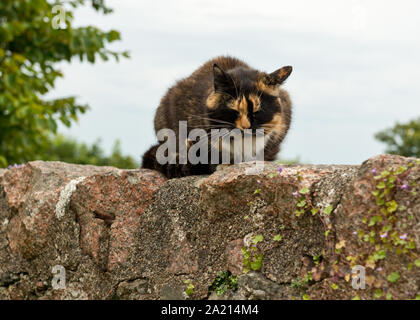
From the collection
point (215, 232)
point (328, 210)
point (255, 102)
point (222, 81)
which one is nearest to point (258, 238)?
point (215, 232)

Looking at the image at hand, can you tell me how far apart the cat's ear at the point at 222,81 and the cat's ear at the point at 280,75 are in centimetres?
32

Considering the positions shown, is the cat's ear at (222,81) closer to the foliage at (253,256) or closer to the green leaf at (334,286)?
the foliage at (253,256)

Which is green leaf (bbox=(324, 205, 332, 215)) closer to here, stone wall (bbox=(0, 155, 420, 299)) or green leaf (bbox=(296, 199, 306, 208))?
stone wall (bbox=(0, 155, 420, 299))

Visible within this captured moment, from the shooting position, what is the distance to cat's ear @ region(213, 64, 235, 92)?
3.56 metres

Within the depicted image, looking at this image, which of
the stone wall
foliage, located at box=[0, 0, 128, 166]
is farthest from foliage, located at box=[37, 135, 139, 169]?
the stone wall

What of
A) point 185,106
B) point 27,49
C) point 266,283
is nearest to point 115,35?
point 27,49

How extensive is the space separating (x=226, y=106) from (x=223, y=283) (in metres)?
1.22

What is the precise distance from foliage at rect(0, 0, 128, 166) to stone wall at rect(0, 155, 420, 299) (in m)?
3.29

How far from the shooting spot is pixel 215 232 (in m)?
3.22

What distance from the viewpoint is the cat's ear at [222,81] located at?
3557 millimetres

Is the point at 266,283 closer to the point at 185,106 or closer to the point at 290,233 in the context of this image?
the point at 290,233

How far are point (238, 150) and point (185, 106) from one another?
0.67 metres

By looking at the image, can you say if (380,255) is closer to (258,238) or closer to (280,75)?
(258,238)

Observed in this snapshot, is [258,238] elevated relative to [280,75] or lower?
lower
